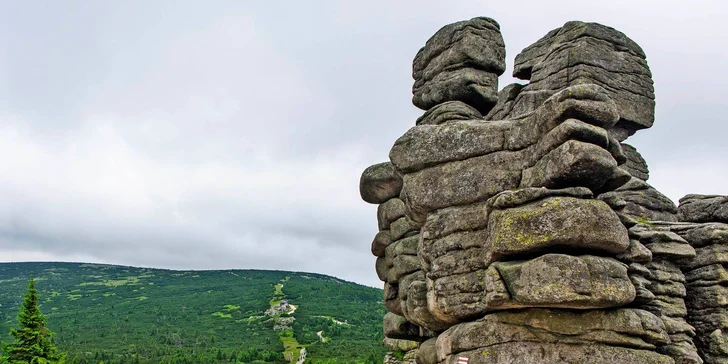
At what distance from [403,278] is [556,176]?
38.1 ft

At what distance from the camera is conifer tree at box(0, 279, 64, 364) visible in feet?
120

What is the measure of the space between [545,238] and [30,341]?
3877 cm

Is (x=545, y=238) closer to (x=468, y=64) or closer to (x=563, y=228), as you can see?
(x=563, y=228)

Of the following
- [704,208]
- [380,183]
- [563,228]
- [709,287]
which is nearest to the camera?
[563,228]

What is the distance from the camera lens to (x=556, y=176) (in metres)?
17.3

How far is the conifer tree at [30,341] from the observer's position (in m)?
36.5

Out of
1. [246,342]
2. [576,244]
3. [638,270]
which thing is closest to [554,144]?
[576,244]

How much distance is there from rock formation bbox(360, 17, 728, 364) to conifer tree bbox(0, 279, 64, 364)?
27.8m

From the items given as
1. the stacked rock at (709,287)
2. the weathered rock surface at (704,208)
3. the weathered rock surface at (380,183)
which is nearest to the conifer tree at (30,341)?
the weathered rock surface at (380,183)

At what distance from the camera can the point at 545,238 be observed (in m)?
16.0

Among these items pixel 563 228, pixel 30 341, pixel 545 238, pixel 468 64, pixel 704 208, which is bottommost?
pixel 30 341

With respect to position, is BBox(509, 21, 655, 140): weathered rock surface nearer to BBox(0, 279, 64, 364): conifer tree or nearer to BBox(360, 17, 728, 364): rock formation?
BBox(360, 17, 728, 364): rock formation

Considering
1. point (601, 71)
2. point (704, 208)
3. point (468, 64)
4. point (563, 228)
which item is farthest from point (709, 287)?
point (468, 64)

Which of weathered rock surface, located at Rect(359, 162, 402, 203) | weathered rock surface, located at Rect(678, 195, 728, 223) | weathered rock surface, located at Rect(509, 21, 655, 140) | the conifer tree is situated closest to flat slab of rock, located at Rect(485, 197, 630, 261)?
weathered rock surface, located at Rect(678, 195, 728, 223)
